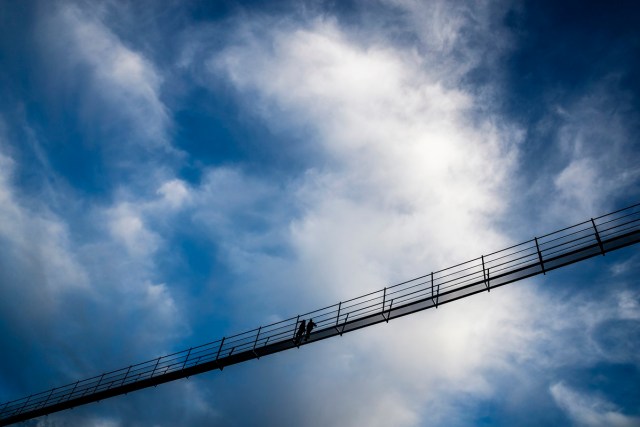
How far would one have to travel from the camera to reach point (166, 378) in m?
21.8

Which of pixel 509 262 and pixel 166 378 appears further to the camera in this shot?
pixel 166 378

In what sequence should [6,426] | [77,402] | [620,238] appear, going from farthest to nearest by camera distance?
[6,426] < [77,402] < [620,238]

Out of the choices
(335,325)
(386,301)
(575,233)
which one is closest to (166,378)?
(335,325)

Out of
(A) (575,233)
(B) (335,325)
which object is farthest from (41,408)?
(A) (575,233)

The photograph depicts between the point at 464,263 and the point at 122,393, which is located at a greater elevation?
the point at 464,263

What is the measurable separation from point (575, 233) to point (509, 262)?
2.83 meters

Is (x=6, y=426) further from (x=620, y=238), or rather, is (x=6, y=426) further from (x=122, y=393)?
(x=620, y=238)

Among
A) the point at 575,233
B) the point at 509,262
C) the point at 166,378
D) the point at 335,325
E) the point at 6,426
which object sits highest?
the point at 575,233

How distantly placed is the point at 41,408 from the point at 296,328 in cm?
1778

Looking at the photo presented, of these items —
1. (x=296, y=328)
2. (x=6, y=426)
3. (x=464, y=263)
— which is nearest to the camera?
(x=464, y=263)

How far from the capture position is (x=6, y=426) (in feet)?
87.9

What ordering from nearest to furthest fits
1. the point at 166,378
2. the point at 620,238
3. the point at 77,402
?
the point at 620,238 < the point at 166,378 < the point at 77,402

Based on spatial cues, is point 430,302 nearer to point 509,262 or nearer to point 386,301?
point 386,301

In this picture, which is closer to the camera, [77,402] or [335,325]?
[335,325]
